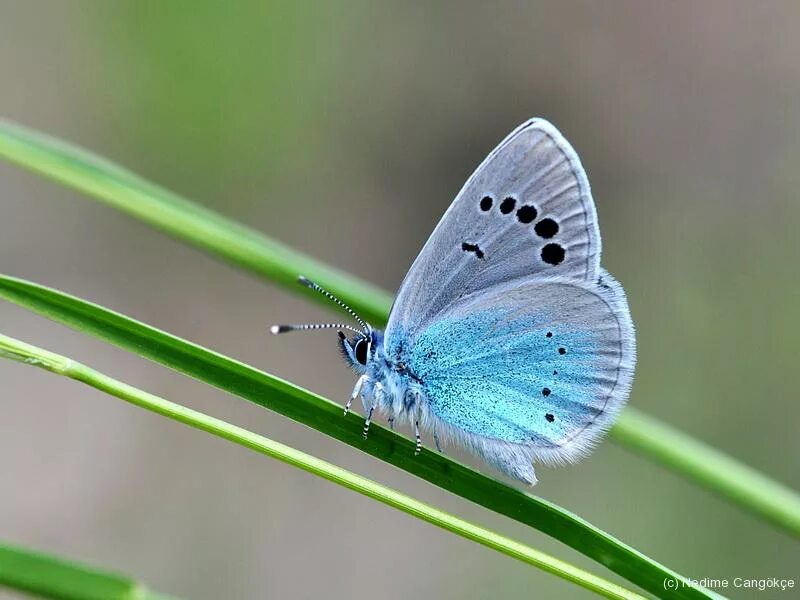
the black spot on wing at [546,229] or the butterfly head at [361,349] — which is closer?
the black spot on wing at [546,229]

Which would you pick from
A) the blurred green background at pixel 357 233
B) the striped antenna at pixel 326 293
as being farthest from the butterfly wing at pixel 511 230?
the blurred green background at pixel 357 233

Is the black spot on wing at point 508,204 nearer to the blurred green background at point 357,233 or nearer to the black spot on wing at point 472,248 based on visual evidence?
the black spot on wing at point 472,248

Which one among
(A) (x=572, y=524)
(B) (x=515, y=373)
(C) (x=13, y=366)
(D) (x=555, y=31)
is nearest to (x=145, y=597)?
(A) (x=572, y=524)

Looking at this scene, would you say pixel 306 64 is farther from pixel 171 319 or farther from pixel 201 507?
pixel 201 507

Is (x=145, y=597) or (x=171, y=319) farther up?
(x=171, y=319)

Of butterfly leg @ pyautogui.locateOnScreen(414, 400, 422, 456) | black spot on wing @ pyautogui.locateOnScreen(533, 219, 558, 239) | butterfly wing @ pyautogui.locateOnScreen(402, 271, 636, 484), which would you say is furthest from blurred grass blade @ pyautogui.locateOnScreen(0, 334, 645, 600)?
black spot on wing @ pyautogui.locateOnScreen(533, 219, 558, 239)

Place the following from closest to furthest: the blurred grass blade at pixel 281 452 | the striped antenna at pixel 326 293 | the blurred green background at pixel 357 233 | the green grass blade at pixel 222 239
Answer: the blurred grass blade at pixel 281 452 < the green grass blade at pixel 222 239 < the striped antenna at pixel 326 293 < the blurred green background at pixel 357 233

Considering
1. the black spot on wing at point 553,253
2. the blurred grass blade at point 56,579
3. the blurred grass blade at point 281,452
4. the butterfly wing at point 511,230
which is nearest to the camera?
the blurred grass blade at point 56,579
